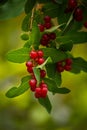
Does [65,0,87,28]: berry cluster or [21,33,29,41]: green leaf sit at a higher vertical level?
[65,0,87,28]: berry cluster

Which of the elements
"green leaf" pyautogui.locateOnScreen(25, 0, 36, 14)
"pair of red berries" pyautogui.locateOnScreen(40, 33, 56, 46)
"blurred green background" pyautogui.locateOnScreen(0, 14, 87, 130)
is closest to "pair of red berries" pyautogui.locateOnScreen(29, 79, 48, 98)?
"pair of red berries" pyautogui.locateOnScreen(40, 33, 56, 46)

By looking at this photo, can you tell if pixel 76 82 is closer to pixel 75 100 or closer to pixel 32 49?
pixel 75 100

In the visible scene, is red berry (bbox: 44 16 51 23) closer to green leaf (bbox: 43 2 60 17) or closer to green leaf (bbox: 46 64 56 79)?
green leaf (bbox: 43 2 60 17)

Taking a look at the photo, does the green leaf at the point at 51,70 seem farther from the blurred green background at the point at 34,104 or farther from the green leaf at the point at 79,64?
the blurred green background at the point at 34,104

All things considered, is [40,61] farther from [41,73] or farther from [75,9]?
[75,9]

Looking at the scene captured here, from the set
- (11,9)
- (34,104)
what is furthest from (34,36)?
(34,104)

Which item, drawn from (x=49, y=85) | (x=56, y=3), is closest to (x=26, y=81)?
(x=49, y=85)

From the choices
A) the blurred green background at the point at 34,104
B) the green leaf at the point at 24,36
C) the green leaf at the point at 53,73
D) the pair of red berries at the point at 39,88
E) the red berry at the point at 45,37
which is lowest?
the pair of red berries at the point at 39,88

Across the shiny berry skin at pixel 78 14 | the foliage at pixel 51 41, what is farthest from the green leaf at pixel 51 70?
the shiny berry skin at pixel 78 14
